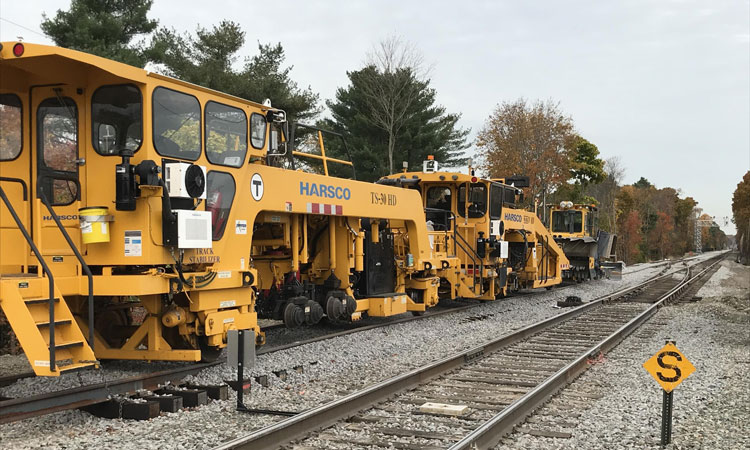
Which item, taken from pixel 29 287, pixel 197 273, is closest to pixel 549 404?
pixel 197 273

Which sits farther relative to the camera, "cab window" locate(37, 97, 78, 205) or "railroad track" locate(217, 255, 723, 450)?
"cab window" locate(37, 97, 78, 205)

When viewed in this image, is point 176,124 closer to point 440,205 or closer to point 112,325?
point 112,325

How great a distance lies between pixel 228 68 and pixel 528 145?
17087 mm

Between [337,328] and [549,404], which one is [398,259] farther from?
[549,404]

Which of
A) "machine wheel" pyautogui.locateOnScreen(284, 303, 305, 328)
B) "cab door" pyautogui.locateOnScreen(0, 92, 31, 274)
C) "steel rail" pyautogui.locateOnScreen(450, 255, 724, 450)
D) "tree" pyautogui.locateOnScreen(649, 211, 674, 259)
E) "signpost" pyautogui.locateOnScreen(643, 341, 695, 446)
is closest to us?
"steel rail" pyautogui.locateOnScreen(450, 255, 724, 450)

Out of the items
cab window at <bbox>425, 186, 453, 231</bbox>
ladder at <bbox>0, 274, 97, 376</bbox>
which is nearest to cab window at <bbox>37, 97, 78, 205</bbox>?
ladder at <bbox>0, 274, 97, 376</bbox>

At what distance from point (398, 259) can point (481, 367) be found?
13.2 feet

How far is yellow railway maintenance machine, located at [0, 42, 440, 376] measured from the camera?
618cm

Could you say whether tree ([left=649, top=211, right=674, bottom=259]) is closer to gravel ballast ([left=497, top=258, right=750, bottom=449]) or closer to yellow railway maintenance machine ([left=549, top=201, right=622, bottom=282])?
yellow railway maintenance machine ([left=549, top=201, right=622, bottom=282])

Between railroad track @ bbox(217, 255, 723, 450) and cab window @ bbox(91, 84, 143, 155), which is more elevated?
cab window @ bbox(91, 84, 143, 155)

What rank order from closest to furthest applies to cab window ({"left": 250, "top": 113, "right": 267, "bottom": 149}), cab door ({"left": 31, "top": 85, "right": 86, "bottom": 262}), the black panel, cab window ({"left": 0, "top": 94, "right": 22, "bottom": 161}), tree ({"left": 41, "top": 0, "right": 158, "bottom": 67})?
cab door ({"left": 31, "top": 85, "right": 86, "bottom": 262}), cab window ({"left": 0, "top": 94, "right": 22, "bottom": 161}), cab window ({"left": 250, "top": 113, "right": 267, "bottom": 149}), the black panel, tree ({"left": 41, "top": 0, "right": 158, "bottom": 67})

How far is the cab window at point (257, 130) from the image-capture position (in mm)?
8148

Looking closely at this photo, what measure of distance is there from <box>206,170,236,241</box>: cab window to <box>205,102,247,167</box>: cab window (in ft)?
0.60

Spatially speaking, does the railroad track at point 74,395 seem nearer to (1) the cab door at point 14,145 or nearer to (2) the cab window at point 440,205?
(1) the cab door at point 14,145
